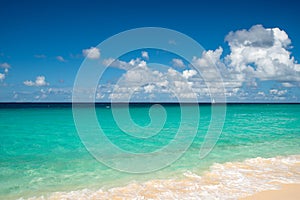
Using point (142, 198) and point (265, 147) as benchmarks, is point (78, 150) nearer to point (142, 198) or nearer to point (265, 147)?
point (142, 198)

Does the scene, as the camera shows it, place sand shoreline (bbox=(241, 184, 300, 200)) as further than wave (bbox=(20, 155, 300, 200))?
No

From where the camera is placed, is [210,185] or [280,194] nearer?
[280,194]

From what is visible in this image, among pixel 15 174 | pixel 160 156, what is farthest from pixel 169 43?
pixel 15 174

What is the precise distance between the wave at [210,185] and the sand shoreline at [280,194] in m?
0.19

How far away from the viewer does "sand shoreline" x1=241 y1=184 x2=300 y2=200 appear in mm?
6543

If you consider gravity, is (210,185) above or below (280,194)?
below

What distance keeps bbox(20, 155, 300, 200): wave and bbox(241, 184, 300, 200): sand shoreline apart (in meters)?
0.19

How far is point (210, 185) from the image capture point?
7656 mm

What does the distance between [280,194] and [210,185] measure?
1.93 m

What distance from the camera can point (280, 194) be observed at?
22.2 ft

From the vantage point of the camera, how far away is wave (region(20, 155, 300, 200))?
691 cm

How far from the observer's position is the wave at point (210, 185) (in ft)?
22.7

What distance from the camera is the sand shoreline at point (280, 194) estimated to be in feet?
21.5

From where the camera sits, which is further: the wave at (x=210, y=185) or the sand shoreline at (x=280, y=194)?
the wave at (x=210, y=185)
